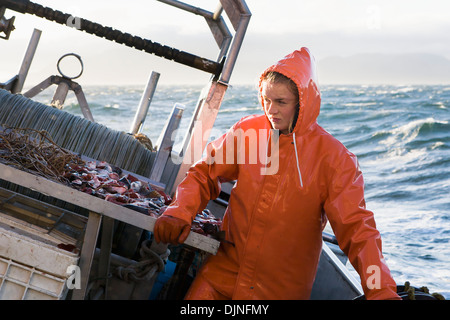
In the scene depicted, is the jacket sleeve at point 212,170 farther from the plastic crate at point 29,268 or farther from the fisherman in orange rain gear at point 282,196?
the plastic crate at point 29,268

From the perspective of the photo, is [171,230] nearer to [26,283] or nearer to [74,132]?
[26,283]

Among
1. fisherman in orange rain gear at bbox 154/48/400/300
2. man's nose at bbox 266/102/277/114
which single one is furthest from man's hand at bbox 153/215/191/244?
man's nose at bbox 266/102/277/114

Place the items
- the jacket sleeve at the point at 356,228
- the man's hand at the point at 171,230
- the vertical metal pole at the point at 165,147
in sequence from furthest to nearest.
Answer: the vertical metal pole at the point at 165,147 → the man's hand at the point at 171,230 → the jacket sleeve at the point at 356,228

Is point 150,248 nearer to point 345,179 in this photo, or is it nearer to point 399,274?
point 345,179

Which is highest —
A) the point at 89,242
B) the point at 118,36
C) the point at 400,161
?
the point at 400,161

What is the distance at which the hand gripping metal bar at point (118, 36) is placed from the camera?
14.0ft

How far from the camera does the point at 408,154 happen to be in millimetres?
18062

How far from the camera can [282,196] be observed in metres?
3.00

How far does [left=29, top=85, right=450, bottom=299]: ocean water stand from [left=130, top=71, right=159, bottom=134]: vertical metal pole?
8.66 feet

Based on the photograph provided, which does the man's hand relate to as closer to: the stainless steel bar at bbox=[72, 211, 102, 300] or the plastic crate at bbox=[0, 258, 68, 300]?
the stainless steel bar at bbox=[72, 211, 102, 300]

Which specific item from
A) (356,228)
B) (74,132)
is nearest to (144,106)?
(74,132)

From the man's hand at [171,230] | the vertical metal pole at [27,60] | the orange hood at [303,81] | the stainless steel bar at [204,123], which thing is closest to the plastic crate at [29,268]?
the man's hand at [171,230]

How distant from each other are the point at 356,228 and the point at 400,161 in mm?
15607

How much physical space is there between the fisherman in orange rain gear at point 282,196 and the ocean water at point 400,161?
7.92 feet
